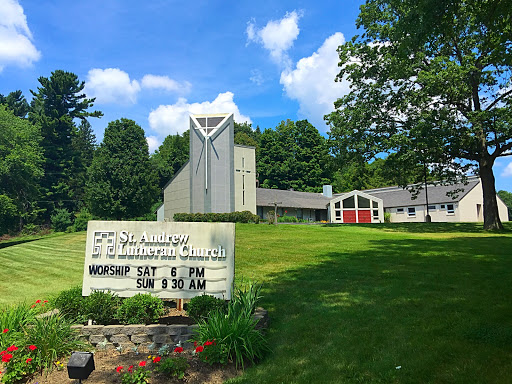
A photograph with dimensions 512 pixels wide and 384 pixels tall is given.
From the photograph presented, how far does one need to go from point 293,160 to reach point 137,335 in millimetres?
62513

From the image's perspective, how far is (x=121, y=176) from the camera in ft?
157

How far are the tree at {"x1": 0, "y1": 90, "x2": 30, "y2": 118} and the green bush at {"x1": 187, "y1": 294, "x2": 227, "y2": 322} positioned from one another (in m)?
77.8

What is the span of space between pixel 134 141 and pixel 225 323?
49.2 m

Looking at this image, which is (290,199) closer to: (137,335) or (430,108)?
(430,108)

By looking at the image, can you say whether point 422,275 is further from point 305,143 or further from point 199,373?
point 305,143

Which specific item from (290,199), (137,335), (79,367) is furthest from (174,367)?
(290,199)

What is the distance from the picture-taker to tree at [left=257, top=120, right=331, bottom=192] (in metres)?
67.2

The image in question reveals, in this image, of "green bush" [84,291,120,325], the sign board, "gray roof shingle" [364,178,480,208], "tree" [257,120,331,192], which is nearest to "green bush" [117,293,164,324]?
"green bush" [84,291,120,325]

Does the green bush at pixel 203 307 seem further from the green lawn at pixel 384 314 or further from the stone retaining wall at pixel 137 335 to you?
the green lawn at pixel 384 314

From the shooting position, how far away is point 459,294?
24.8 feet

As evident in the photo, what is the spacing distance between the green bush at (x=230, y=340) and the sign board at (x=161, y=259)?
4.16ft

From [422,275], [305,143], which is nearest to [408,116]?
[422,275]

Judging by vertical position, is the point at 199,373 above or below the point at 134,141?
below

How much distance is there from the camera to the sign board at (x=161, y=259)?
7234mm
